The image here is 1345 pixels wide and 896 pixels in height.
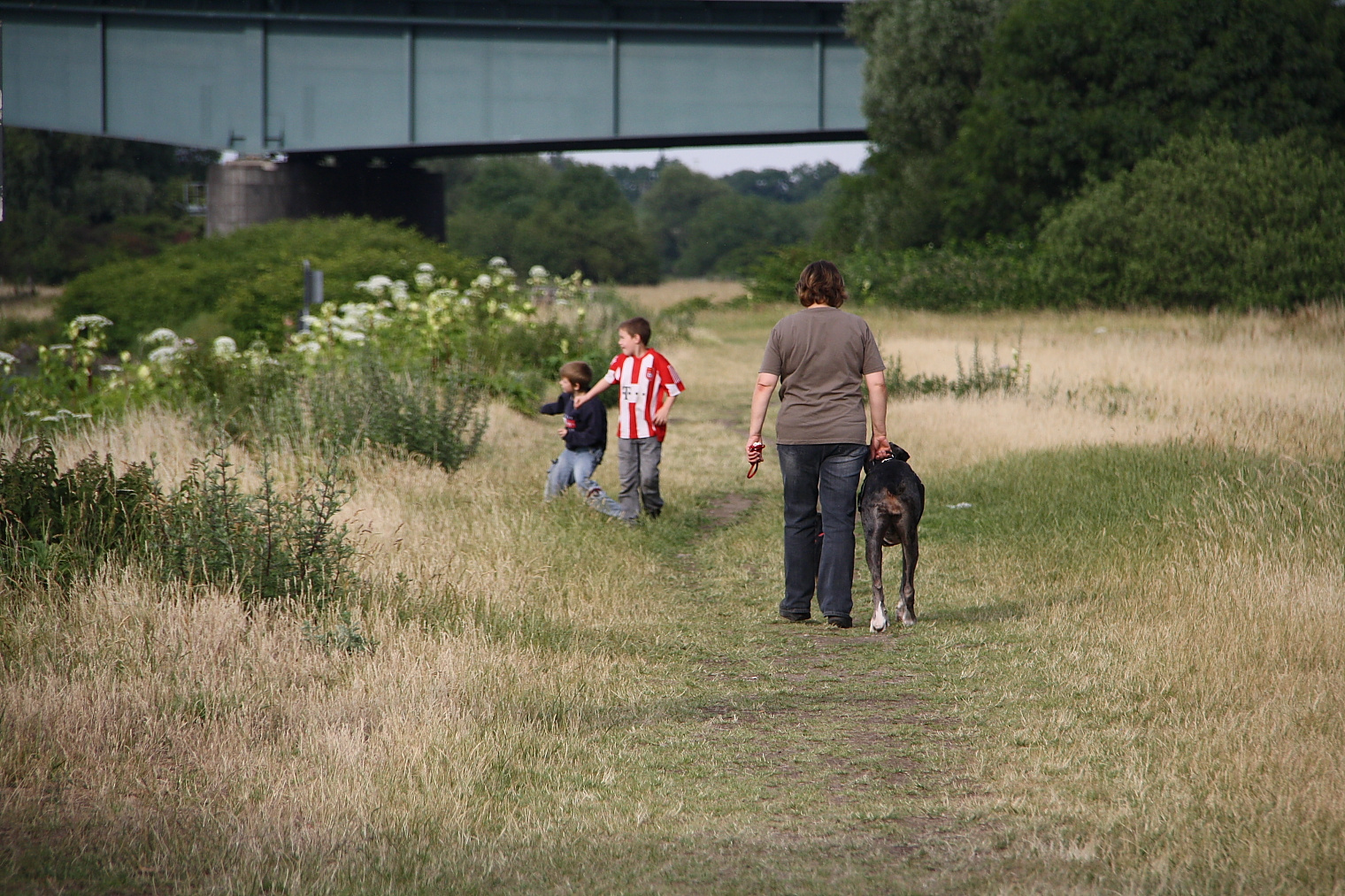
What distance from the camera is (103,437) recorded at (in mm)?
10836

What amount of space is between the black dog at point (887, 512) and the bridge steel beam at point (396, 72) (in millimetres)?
30922

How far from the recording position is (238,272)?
32.8 m

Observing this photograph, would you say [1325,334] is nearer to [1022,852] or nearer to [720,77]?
[720,77]

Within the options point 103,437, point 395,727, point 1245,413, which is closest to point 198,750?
point 395,727

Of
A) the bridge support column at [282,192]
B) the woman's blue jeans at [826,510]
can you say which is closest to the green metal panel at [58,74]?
the bridge support column at [282,192]

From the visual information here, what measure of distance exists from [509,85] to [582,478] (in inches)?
1129

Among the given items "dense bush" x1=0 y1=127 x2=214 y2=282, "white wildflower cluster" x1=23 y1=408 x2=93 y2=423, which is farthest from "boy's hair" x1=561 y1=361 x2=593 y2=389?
"dense bush" x1=0 y1=127 x2=214 y2=282

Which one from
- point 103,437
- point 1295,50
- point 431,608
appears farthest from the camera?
point 1295,50

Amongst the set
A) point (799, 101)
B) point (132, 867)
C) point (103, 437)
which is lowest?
point (132, 867)

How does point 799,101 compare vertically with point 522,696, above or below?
above

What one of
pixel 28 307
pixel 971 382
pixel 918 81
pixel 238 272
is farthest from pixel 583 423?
pixel 28 307

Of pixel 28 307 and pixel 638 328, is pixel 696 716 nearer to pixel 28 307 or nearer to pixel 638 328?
pixel 638 328

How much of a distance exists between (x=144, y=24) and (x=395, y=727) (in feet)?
121

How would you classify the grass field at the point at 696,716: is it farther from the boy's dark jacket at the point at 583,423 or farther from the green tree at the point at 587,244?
the green tree at the point at 587,244
